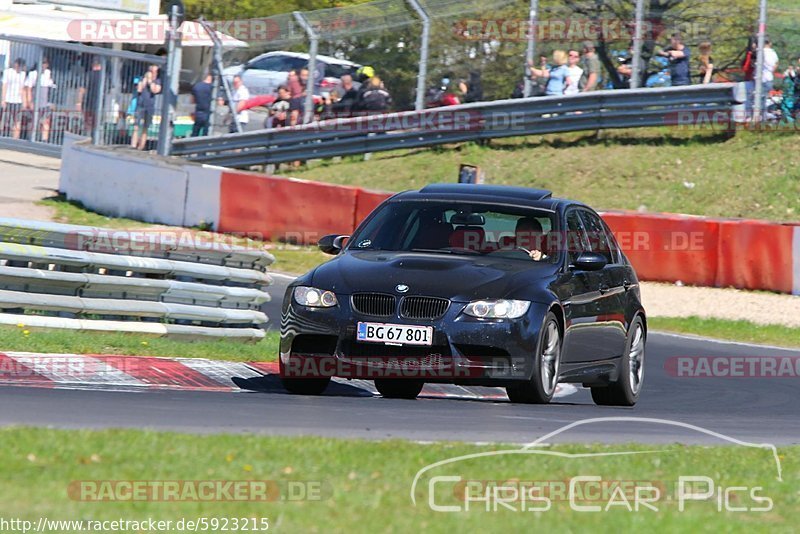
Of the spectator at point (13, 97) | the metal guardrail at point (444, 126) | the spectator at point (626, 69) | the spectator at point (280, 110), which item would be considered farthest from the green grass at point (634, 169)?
the spectator at point (13, 97)

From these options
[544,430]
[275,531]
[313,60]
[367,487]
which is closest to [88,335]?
[544,430]

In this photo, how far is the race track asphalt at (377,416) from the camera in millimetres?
7328

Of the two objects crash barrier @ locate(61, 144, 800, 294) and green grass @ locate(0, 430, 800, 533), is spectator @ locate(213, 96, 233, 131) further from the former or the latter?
green grass @ locate(0, 430, 800, 533)

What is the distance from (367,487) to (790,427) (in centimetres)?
482

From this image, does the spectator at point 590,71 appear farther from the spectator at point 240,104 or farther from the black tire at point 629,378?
the black tire at point 629,378

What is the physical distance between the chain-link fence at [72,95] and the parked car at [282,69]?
1.68m

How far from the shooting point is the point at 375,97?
26375mm

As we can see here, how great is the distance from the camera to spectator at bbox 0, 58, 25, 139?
97.0 ft

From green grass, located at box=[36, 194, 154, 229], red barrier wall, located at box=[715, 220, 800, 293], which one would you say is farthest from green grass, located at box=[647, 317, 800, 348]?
green grass, located at box=[36, 194, 154, 229]

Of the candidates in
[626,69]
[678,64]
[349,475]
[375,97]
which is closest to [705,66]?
[678,64]

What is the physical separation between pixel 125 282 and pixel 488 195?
3.27 m

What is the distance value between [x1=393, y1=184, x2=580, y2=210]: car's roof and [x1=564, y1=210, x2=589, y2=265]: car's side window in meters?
0.13

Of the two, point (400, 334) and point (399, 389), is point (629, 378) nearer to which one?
point (399, 389)

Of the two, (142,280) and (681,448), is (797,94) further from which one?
(681,448)
